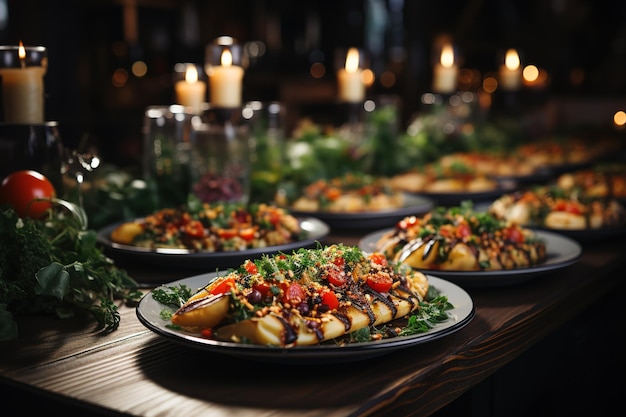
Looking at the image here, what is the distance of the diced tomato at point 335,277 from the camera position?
1540 millimetres

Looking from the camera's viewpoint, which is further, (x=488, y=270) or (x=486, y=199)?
(x=486, y=199)

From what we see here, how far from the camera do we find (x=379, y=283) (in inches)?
62.6

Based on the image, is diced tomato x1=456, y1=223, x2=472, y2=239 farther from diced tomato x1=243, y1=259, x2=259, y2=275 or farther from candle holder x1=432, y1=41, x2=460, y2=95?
candle holder x1=432, y1=41, x2=460, y2=95

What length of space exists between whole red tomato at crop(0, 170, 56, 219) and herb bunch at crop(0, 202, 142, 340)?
62mm

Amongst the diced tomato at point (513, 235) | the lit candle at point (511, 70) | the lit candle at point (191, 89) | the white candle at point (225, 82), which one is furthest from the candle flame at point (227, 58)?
the lit candle at point (511, 70)

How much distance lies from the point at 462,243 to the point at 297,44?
24.0 ft

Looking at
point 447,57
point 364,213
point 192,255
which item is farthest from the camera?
point 447,57

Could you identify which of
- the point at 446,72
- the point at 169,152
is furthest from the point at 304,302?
the point at 446,72

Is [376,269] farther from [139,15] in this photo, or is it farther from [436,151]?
[139,15]

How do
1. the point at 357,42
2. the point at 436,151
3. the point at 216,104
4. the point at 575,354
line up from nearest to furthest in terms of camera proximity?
the point at 575,354
the point at 216,104
the point at 436,151
the point at 357,42

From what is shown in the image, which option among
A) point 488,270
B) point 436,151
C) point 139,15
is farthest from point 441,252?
point 139,15

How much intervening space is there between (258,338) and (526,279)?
3.19ft

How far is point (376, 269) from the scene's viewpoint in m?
1.67

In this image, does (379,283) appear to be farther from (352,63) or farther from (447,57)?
(447,57)
